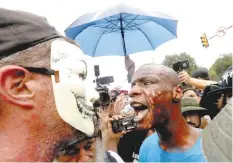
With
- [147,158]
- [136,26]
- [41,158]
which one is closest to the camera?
[41,158]

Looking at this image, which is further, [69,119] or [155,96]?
[155,96]

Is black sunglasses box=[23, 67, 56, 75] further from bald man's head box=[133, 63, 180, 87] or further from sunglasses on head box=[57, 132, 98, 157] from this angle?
bald man's head box=[133, 63, 180, 87]

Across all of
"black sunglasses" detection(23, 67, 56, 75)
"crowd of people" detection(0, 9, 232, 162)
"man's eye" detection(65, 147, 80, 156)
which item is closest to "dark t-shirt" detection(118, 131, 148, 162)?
"crowd of people" detection(0, 9, 232, 162)

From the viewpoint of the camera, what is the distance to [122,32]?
7.11 metres

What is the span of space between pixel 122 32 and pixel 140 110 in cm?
424

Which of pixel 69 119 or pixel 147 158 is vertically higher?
pixel 69 119

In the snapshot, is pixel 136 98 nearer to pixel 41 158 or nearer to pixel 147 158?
pixel 147 158

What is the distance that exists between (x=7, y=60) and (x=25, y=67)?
68 mm

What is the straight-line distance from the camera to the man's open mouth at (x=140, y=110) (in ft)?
9.79

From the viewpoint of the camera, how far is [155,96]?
2.96 metres

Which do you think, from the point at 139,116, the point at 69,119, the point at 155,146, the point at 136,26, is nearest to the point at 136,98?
the point at 139,116

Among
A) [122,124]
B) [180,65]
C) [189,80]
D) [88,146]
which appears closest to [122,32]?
[180,65]

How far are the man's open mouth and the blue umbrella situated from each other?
3729mm

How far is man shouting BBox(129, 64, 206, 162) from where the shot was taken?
9.43ft
